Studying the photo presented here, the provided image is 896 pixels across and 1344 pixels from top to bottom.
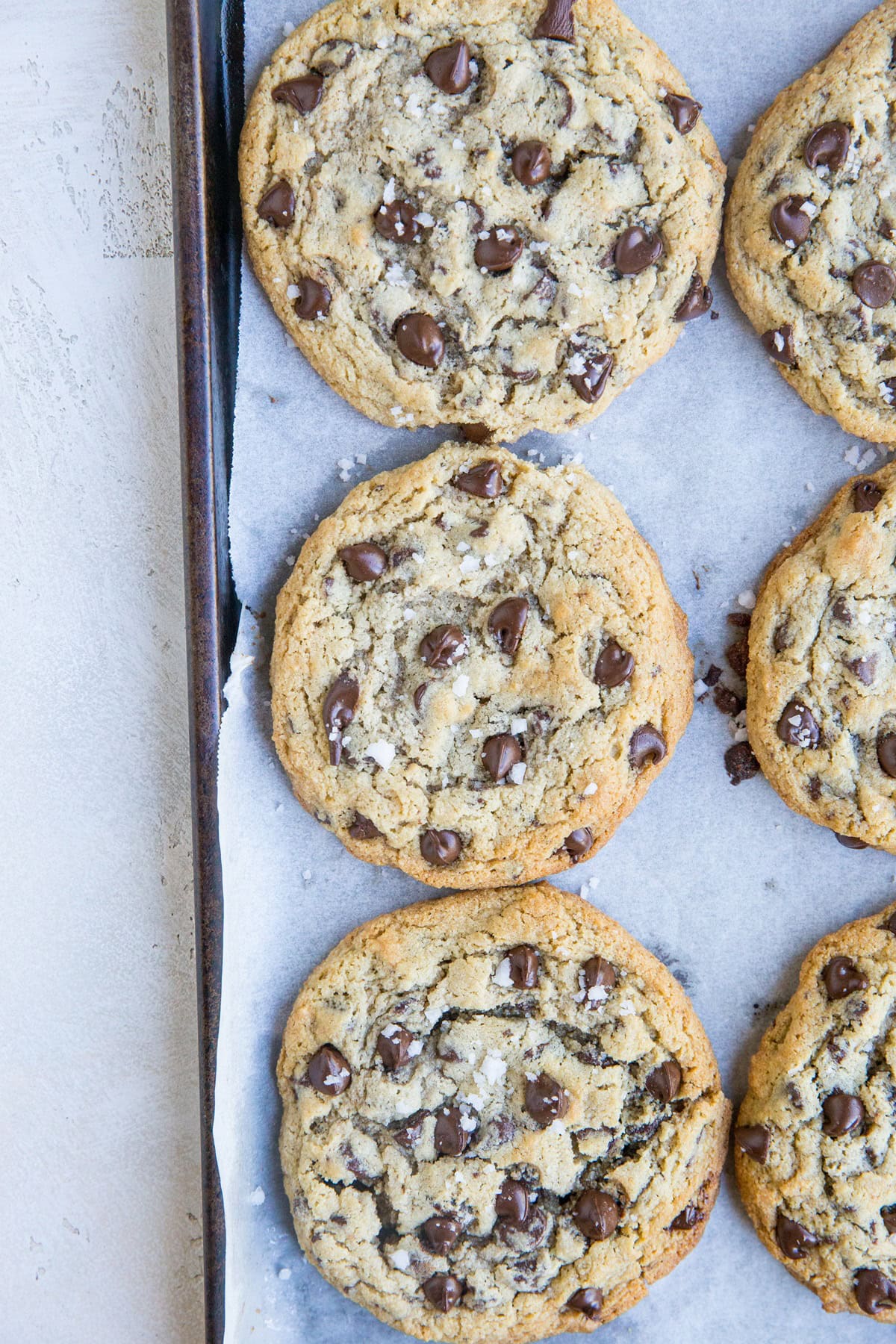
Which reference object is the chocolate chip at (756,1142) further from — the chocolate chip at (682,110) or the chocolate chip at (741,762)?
the chocolate chip at (682,110)

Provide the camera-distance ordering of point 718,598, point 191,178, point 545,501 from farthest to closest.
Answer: point 718,598 → point 545,501 → point 191,178

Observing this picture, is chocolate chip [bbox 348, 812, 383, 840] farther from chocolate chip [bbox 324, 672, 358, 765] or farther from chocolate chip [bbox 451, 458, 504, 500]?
chocolate chip [bbox 451, 458, 504, 500]

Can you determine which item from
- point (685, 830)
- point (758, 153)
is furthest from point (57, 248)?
point (685, 830)

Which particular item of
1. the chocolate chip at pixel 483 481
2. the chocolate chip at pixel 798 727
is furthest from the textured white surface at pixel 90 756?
the chocolate chip at pixel 798 727

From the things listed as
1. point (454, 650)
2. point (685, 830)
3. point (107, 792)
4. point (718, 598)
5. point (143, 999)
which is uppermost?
point (718, 598)

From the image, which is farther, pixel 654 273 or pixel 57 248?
pixel 57 248

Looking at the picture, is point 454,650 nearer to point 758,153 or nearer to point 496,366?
point 496,366
